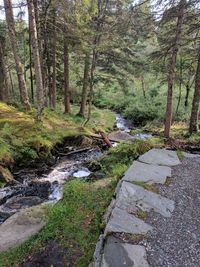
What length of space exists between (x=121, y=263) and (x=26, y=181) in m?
5.10

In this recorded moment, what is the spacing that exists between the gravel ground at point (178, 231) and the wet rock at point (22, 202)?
2869 millimetres

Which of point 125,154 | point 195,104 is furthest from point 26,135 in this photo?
point 195,104

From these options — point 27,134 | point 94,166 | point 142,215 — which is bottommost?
point 94,166

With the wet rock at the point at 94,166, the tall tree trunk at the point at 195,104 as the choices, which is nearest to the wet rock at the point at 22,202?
the wet rock at the point at 94,166

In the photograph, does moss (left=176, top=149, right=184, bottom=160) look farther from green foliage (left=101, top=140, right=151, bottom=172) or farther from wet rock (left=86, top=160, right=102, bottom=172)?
wet rock (left=86, top=160, right=102, bottom=172)

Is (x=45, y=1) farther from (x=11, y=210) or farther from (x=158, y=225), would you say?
(x=158, y=225)

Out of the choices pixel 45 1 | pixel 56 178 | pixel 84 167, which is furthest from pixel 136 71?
pixel 56 178

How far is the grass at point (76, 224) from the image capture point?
4.19 meters

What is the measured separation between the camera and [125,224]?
419 centimetres

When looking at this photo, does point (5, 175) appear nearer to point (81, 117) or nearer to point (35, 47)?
point (35, 47)

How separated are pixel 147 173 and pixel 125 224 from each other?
205 centimetres

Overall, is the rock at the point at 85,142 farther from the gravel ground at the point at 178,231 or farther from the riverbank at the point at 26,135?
the gravel ground at the point at 178,231

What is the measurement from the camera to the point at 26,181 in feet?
26.2

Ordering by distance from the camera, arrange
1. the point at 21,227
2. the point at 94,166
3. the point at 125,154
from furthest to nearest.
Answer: the point at 94,166, the point at 125,154, the point at 21,227
